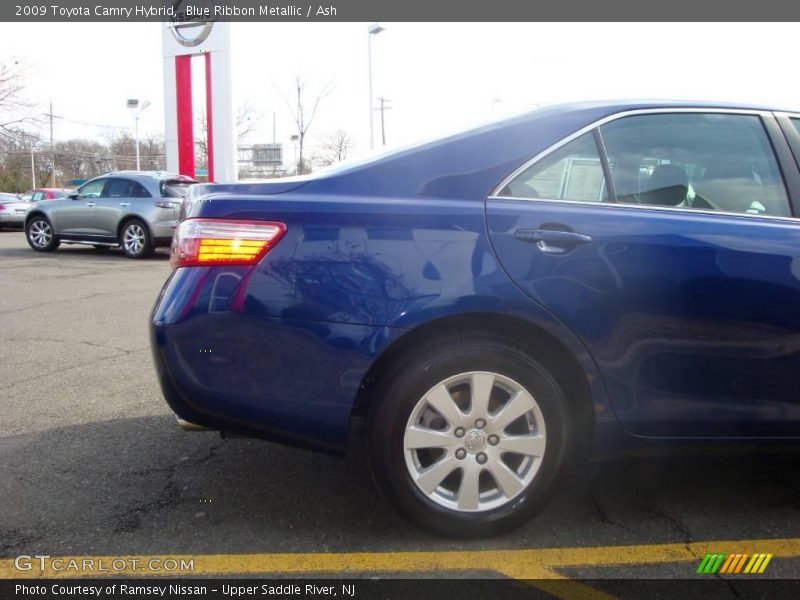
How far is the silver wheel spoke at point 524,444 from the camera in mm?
2576

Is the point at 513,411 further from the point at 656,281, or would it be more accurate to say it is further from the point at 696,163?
the point at 696,163

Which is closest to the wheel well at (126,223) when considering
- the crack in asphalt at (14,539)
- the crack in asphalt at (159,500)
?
the crack in asphalt at (159,500)


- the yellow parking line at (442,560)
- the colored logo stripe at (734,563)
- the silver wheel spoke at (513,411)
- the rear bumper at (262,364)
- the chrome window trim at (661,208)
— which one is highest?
the chrome window trim at (661,208)

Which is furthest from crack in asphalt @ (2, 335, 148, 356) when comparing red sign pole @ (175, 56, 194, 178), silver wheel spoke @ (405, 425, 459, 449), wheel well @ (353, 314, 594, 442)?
red sign pole @ (175, 56, 194, 178)

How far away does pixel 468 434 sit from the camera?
2566mm

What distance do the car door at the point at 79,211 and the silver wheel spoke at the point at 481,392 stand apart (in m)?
12.4

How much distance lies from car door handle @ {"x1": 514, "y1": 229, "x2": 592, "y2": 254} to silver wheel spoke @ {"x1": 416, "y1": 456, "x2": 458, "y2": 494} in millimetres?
844

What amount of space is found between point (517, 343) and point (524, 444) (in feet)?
1.22

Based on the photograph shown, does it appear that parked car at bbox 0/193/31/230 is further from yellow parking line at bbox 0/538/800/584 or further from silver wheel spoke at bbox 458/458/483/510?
silver wheel spoke at bbox 458/458/483/510

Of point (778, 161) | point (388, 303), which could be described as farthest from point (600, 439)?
point (778, 161)

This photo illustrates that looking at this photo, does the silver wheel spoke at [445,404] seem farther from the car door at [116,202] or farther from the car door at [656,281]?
the car door at [116,202]

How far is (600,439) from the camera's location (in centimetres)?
268

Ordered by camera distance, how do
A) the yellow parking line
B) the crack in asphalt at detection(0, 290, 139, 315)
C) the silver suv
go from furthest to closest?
1. the silver suv
2. the crack in asphalt at detection(0, 290, 139, 315)
3. the yellow parking line

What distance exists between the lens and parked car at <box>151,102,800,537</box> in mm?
2514
